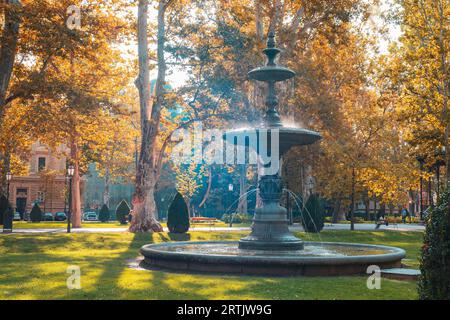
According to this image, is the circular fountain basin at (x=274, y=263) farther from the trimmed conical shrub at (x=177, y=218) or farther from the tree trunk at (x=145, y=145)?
the tree trunk at (x=145, y=145)

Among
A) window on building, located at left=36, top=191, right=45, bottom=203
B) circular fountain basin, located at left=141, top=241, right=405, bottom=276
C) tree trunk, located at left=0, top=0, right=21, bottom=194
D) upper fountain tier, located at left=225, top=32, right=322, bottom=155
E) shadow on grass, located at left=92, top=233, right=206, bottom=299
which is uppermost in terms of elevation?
tree trunk, located at left=0, top=0, right=21, bottom=194

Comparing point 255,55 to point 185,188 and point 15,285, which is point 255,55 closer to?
point 15,285

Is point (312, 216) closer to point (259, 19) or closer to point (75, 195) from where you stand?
point (259, 19)

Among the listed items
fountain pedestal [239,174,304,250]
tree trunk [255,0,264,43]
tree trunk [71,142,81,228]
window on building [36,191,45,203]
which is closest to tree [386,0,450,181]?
tree trunk [255,0,264,43]

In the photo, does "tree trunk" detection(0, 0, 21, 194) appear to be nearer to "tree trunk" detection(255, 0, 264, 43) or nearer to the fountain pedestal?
the fountain pedestal

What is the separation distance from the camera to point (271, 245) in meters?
13.4

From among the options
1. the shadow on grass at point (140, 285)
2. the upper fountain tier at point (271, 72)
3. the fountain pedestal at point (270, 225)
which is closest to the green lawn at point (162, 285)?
the shadow on grass at point (140, 285)

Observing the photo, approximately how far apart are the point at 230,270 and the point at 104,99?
17.7 m

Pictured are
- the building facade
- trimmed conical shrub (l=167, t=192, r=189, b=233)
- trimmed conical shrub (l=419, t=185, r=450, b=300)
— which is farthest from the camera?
the building facade

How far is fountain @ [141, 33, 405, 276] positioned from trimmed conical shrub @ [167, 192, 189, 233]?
1439cm

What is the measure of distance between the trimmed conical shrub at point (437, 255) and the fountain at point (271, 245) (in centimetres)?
378

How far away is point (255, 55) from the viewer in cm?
2939

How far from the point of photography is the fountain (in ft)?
37.5
